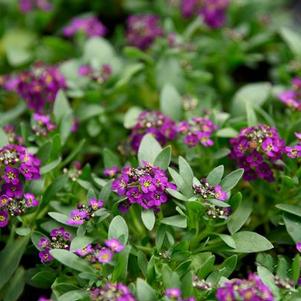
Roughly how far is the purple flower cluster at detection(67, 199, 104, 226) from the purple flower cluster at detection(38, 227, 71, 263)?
0.27 ft

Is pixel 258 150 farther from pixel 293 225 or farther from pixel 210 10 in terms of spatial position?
pixel 210 10

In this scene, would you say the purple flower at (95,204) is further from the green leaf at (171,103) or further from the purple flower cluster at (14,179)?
the green leaf at (171,103)

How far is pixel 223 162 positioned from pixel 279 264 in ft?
2.69

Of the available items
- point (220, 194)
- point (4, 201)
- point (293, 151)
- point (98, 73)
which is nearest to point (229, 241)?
point (220, 194)

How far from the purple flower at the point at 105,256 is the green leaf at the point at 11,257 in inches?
25.3

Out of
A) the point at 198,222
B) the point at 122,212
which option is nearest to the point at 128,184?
the point at 122,212

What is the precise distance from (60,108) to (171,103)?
75 cm

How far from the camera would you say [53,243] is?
263 cm

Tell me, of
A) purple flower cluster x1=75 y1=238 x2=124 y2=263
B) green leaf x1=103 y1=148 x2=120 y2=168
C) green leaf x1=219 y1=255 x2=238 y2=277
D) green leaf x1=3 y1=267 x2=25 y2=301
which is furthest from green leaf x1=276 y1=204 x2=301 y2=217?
green leaf x1=3 y1=267 x2=25 y2=301

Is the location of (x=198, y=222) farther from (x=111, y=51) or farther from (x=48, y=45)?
(x=48, y=45)

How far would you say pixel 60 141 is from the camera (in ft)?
9.98

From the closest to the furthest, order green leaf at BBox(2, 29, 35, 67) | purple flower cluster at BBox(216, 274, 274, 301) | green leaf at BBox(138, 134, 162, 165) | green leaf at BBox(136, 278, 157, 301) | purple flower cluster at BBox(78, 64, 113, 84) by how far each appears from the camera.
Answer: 1. purple flower cluster at BBox(216, 274, 274, 301)
2. green leaf at BBox(136, 278, 157, 301)
3. green leaf at BBox(138, 134, 162, 165)
4. purple flower cluster at BBox(78, 64, 113, 84)
5. green leaf at BBox(2, 29, 35, 67)

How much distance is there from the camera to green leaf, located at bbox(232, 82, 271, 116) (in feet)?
12.2

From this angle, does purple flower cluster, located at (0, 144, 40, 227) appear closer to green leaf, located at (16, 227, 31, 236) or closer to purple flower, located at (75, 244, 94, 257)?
green leaf, located at (16, 227, 31, 236)
